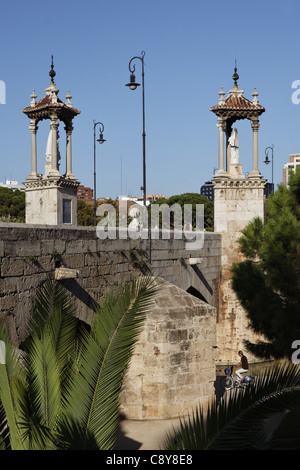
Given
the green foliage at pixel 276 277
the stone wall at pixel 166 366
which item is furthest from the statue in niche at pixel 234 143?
the stone wall at pixel 166 366

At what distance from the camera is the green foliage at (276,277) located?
1216cm

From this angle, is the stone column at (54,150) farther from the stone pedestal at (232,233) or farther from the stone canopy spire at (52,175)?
the stone pedestal at (232,233)

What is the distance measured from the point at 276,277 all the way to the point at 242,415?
788cm

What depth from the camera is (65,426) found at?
4875 mm

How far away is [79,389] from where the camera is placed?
5.29 meters

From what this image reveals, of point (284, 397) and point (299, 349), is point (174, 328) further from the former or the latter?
point (284, 397)

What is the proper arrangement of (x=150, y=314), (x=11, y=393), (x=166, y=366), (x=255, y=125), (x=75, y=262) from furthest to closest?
(x=255, y=125), (x=150, y=314), (x=166, y=366), (x=75, y=262), (x=11, y=393)

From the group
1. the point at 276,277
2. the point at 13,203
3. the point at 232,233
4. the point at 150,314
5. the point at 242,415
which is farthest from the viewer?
the point at 13,203

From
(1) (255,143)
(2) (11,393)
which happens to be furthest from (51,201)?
(2) (11,393)

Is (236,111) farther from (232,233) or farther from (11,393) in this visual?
(11,393)

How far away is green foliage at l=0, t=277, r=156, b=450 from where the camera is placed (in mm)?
5027

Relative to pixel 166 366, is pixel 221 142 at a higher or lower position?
higher

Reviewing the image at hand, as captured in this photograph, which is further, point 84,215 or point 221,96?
point 84,215

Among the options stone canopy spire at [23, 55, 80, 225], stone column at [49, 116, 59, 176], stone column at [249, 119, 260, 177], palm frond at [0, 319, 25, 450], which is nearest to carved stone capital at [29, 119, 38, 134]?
stone canopy spire at [23, 55, 80, 225]
